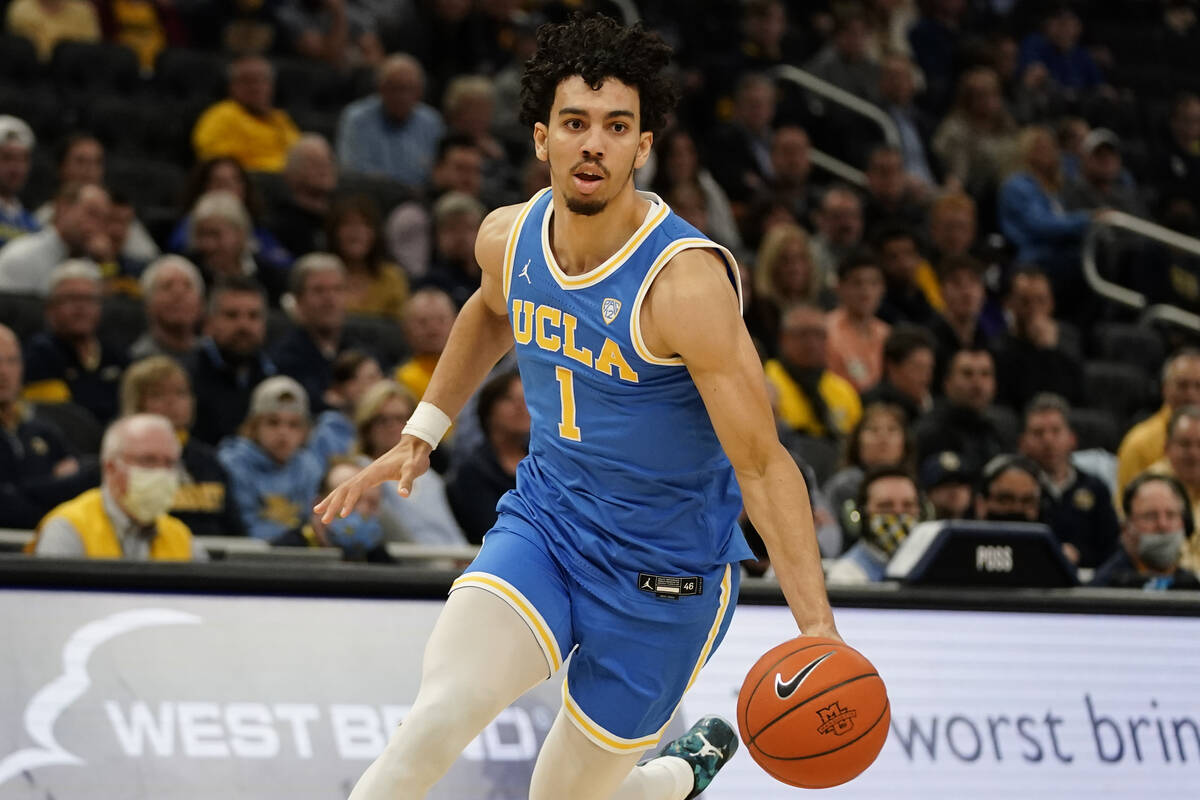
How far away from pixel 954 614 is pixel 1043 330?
4.73 metres

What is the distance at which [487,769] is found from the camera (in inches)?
217

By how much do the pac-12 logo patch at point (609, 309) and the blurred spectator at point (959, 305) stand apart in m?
6.67

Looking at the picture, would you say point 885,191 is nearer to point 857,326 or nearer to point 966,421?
point 857,326

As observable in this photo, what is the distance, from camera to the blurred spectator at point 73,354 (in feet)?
25.4

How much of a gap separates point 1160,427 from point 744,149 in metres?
4.00

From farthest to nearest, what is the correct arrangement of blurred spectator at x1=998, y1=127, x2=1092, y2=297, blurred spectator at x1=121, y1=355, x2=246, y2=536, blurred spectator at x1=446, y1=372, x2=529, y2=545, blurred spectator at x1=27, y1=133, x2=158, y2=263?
blurred spectator at x1=998, y1=127, x2=1092, y2=297 < blurred spectator at x1=27, y1=133, x2=158, y2=263 < blurred spectator at x1=446, y1=372, x2=529, y2=545 < blurred spectator at x1=121, y1=355, x2=246, y2=536

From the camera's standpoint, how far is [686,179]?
10.6 metres

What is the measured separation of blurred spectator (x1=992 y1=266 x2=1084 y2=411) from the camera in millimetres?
10312

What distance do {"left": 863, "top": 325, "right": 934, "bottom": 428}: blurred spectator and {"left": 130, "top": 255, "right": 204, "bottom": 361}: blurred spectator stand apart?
3.58m

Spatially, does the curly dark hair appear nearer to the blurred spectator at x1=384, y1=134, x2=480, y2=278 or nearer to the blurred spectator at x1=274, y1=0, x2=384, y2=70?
the blurred spectator at x1=384, y1=134, x2=480, y2=278

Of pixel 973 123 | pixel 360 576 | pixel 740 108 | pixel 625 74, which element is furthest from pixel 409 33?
pixel 625 74

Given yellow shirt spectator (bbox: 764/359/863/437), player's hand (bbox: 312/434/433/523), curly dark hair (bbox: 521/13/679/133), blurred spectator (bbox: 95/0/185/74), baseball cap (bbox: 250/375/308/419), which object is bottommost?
yellow shirt spectator (bbox: 764/359/863/437)

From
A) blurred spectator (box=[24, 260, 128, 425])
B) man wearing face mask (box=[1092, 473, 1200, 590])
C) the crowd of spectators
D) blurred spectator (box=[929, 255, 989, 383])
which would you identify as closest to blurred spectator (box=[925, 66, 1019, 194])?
the crowd of spectators

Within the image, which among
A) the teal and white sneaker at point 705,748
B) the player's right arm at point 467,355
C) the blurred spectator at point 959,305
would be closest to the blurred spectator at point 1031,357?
the blurred spectator at point 959,305
